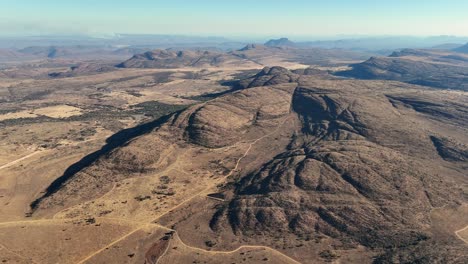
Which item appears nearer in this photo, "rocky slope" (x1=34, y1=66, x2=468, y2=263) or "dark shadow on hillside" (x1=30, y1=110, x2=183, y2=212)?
"rocky slope" (x1=34, y1=66, x2=468, y2=263)

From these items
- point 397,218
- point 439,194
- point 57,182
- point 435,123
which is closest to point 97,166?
point 57,182

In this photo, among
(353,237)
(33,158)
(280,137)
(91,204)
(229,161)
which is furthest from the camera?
(280,137)

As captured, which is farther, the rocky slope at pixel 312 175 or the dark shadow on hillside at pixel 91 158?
the dark shadow on hillside at pixel 91 158

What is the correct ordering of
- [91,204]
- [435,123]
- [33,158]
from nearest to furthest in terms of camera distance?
[91,204], [33,158], [435,123]

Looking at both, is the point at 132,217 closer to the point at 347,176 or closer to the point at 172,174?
the point at 172,174

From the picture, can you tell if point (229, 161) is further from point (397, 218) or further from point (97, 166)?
point (397, 218)

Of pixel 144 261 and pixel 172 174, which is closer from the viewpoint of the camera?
pixel 144 261

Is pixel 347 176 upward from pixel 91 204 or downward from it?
upward

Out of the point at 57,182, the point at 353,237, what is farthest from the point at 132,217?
the point at 353,237

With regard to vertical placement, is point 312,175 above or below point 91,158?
above

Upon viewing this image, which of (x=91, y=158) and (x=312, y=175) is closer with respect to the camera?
(x=312, y=175)
